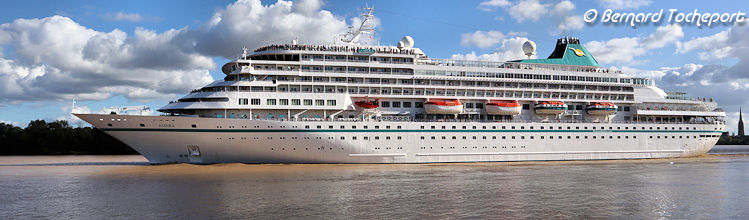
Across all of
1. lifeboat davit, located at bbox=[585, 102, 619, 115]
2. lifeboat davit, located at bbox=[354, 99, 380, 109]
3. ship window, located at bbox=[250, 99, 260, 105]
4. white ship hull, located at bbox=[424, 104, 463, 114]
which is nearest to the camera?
ship window, located at bbox=[250, 99, 260, 105]

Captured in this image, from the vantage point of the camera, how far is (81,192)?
2156 centimetres

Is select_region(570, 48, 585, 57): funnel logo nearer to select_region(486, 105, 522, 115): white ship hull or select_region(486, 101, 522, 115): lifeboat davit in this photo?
select_region(486, 101, 522, 115): lifeboat davit

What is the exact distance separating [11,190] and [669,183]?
92.2 feet

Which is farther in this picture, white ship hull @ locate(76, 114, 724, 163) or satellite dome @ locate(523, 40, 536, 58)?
satellite dome @ locate(523, 40, 536, 58)

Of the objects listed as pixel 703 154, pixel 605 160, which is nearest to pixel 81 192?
pixel 605 160

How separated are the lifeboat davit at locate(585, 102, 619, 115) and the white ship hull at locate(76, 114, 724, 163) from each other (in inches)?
40.8

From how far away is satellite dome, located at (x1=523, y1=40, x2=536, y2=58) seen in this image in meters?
41.2

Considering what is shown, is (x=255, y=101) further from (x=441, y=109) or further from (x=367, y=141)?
(x=441, y=109)

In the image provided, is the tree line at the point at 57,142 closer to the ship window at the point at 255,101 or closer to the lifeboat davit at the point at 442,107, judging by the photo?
the ship window at the point at 255,101

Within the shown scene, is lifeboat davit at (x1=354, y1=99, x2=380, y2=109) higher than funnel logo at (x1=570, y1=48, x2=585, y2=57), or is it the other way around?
funnel logo at (x1=570, y1=48, x2=585, y2=57)

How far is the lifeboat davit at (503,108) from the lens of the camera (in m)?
36.3

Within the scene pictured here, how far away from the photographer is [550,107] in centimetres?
3731

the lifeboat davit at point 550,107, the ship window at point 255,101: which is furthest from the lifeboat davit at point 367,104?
the lifeboat davit at point 550,107

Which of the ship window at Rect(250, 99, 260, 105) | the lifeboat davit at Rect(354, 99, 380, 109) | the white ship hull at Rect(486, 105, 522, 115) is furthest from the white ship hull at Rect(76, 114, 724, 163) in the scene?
the ship window at Rect(250, 99, 260, 105)
